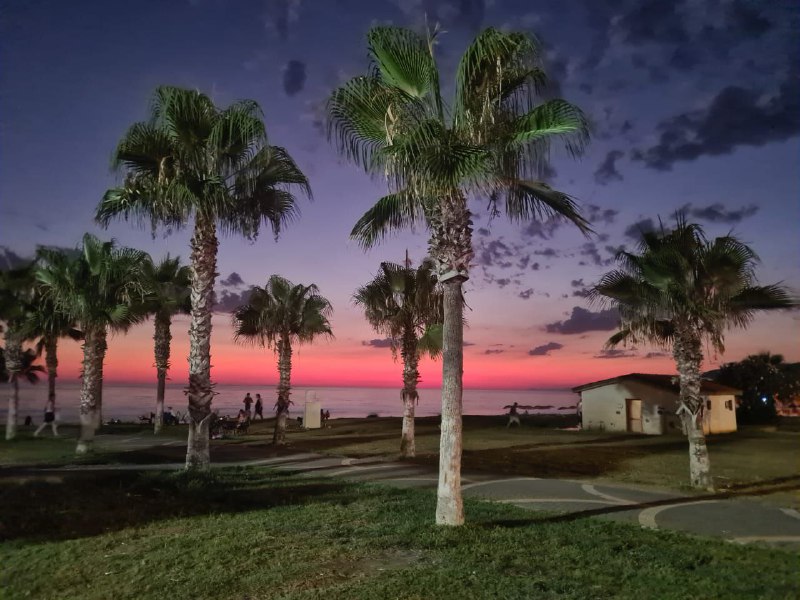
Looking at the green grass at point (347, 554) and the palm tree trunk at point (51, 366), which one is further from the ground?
the palm tree trunk at point (51, 366)

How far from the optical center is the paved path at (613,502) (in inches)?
367

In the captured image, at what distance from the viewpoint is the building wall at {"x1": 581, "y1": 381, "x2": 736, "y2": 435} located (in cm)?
3077

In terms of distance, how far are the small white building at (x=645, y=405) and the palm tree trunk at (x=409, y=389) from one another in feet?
56.7

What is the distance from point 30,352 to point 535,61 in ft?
152

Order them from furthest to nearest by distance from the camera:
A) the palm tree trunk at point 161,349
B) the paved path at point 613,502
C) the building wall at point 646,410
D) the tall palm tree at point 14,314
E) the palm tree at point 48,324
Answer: the building wall at point 646,410
the palm tree trunk at point 161,349
the tall palm tree at point 14,314
the palm tree at point 48,324
the paved path at point 613,502

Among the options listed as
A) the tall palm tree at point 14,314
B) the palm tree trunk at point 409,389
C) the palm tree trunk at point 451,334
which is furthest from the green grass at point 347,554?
the tall palm tree at point 14,314

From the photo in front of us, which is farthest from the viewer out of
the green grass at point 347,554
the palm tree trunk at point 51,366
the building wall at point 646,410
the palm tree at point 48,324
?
the building wall at point 646,410

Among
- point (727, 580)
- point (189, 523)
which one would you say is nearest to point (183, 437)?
point (189, 523)

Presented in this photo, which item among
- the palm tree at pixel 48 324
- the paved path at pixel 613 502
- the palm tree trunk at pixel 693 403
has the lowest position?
the paved path at pixel 613 502

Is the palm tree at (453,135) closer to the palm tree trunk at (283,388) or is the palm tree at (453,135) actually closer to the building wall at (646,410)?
the palm tree trunk at (283,388)

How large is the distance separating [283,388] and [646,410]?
19385 mm

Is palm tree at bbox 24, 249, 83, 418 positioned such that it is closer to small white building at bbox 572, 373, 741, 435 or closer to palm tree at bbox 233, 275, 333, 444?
palm tree at bbox 233, 275, 333, 444

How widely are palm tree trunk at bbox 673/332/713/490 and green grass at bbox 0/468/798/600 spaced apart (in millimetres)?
5447

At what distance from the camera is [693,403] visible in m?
13.8
